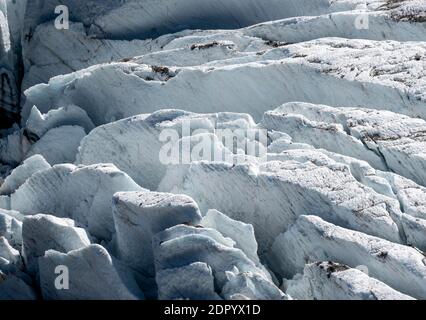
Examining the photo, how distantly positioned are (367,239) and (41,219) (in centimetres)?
1074

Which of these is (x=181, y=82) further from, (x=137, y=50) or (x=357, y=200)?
(x=357, y=200)

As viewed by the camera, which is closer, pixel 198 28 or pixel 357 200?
pixel 357 200

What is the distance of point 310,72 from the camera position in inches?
1457

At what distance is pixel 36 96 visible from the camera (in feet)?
135

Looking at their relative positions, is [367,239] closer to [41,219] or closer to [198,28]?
[41,219]

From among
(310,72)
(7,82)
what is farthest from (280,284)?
(7,82)

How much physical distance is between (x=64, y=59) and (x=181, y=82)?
11.0 meters

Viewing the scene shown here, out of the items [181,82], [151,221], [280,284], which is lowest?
[280,284]
